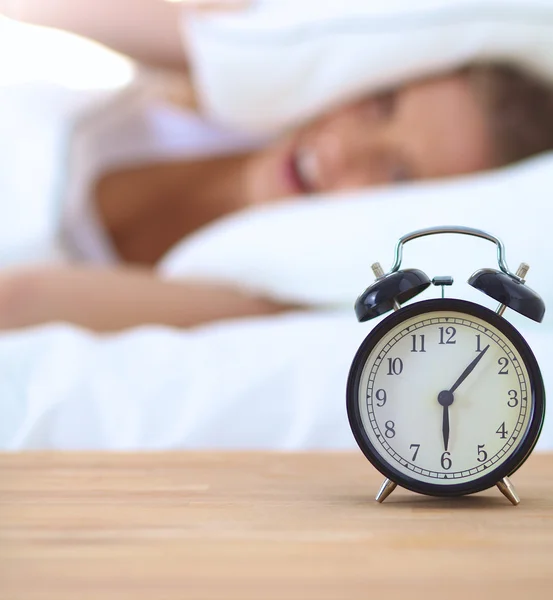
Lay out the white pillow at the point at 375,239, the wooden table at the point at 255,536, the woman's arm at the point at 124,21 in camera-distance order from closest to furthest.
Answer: the wooden table at the point at 255,536
the white pillow at the point at 375,239
the woman's arm at the point at 124,21

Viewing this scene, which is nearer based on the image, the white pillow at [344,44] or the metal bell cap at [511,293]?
the metal bell cap at [511,293]

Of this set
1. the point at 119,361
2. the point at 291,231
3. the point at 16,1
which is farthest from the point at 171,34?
the point at 119,361

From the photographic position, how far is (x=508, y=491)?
509mm

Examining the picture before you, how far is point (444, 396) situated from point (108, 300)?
826 mm

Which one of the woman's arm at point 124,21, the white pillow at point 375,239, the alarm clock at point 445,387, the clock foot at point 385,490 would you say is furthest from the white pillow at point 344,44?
the clock foot at point 385,490

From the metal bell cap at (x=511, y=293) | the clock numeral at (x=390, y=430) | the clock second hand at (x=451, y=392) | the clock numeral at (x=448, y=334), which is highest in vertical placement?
the metal bell cap at (x=511, y=293)

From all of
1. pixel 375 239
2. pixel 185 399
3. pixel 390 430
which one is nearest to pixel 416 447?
pixel 390 430

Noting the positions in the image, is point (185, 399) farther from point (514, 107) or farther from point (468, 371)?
point (514, 107)

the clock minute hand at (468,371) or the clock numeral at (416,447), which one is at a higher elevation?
the clock minute hand at (468,371)

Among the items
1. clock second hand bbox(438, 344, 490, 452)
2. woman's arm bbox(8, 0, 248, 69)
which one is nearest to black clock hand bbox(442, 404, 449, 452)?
clock second hand bbox(438, 344, 490, 452)

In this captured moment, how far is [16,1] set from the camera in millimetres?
2199

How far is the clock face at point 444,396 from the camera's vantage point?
52 centimetres

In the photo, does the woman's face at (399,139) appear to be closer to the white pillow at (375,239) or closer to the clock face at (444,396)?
the white pillow at (375,239)

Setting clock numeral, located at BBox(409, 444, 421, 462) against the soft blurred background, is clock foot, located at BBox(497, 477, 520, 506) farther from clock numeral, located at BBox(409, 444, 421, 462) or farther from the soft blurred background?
the soft blurred background
